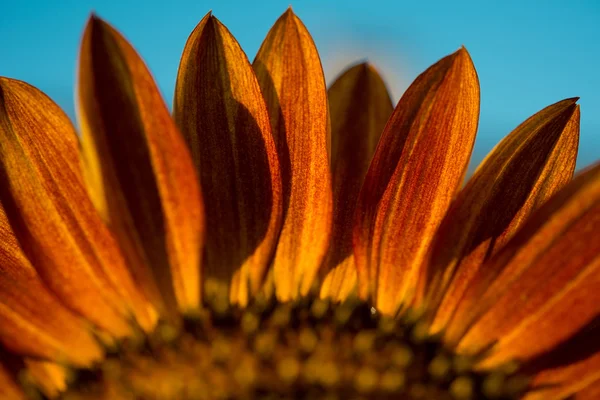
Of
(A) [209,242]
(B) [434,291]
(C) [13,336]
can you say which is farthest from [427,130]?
(C) [13,336]

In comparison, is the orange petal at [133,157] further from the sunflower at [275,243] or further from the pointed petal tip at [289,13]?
the pointed petal tip at [289,13]

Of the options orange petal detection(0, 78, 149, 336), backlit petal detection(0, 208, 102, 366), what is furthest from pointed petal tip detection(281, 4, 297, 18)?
backlit petal detection(0, 208, 102, 366)

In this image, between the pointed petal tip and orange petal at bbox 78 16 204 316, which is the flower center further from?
the pointed petal tip

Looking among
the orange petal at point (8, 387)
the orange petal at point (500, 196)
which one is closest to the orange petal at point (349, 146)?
the orange petal at point (500, 196)

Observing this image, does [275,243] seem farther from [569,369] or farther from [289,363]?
[569,369]

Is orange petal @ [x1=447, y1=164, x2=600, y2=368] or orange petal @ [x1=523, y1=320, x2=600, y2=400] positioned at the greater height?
orange petal @ [x1=447, y1=164, x2=600, y2=368]

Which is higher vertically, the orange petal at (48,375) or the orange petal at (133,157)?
the orange petal at (133,157)

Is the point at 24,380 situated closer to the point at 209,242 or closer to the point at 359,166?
the point at 209,242
